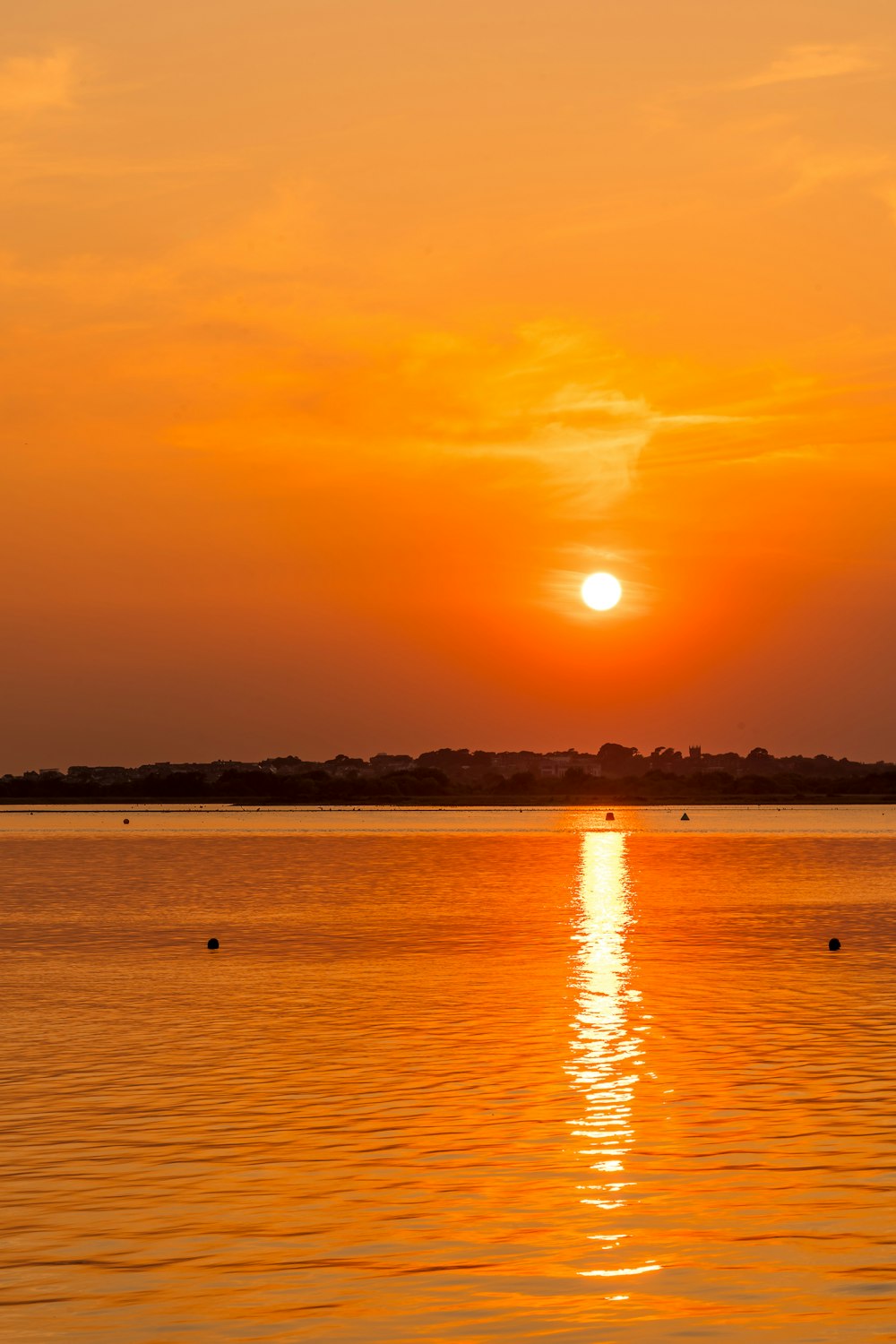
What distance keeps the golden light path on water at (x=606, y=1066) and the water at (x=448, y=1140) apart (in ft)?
0.33

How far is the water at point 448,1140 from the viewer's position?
56.8 ft

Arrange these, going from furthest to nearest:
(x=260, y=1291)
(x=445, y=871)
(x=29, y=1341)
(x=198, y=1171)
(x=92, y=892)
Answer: (x=445, y=871) < (x=92, y=892) < (x=198, y=1171) < (x=260, y=1291) < (x=29, y=1341)

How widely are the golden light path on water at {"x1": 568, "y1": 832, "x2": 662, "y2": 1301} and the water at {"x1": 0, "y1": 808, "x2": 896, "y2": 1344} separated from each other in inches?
4.0

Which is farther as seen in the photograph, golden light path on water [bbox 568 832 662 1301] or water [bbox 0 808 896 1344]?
golden light path on water [bbox 568 832 662 1301]

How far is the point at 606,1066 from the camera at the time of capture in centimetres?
3284

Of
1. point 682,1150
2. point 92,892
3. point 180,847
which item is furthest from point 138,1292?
point 180,847

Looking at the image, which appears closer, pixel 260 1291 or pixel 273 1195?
pixel 260 1291

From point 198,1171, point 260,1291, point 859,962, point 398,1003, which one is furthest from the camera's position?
point 859,962

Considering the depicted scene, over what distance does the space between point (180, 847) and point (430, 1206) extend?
156788mm

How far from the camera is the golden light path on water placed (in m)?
21.7

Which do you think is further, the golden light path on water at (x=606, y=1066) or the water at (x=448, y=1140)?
the golden light path on water at (x=606, y=1066)

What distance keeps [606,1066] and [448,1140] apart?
7636 millimetres

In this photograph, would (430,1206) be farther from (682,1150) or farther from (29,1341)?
(29,1341)

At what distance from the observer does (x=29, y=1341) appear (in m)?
16.0
